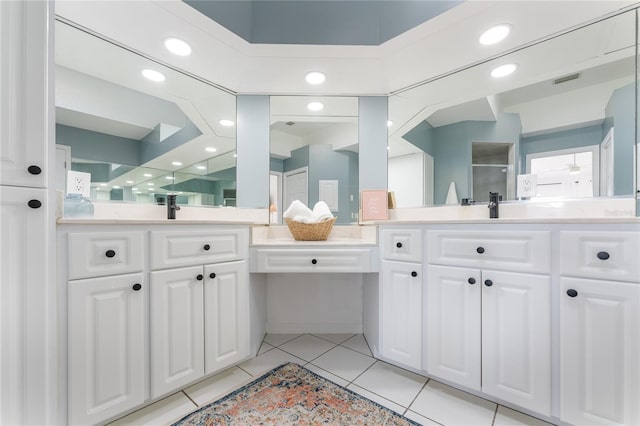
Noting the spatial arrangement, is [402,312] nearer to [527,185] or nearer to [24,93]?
[527,185]

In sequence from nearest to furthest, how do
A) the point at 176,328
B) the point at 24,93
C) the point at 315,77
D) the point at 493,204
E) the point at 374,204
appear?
the point at 24,93 → the point at 176,328 → the point at 493,204 → the point at 315,77 → the point at 374,204

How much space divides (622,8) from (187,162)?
105 inches

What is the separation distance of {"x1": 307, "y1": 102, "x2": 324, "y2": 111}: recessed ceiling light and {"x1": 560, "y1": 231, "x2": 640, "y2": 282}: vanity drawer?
174 cm

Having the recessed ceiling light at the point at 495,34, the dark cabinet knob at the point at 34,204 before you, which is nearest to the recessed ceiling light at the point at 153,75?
the dark cabinet knob at the point at 34,204

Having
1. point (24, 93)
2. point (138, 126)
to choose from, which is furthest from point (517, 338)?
point (138, 126)

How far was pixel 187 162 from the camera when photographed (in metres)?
1.83

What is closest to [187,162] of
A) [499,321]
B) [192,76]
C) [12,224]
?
[192,76]

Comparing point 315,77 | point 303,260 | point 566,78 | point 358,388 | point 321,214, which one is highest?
point 315,77

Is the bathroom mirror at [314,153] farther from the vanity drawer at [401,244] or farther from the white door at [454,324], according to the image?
the white door at [454,324]

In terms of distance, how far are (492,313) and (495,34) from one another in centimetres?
152

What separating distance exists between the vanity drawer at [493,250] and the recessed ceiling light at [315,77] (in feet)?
4.35

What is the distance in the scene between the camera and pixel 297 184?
2094 millimetres

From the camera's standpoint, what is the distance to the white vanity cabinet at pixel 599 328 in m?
0.95

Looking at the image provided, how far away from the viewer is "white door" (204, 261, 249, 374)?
1.38m
